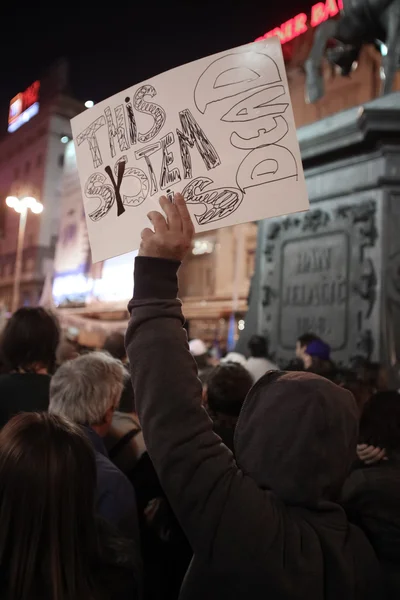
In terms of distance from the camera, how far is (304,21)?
88.3 feet

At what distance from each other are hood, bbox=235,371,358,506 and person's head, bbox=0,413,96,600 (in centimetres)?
45

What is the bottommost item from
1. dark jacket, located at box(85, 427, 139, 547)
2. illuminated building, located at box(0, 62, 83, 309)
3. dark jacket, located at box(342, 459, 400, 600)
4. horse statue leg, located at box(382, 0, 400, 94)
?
dark jacket, located at box(85, 427, 139, 547)

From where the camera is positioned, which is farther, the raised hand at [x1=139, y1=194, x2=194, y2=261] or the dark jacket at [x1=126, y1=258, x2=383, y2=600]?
the raised hand at [x1=139, y1=194, x2=194, y2=261]

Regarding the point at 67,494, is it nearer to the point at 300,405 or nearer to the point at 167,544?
the point at 300,405

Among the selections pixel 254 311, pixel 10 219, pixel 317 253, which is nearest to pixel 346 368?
pixel 317 253

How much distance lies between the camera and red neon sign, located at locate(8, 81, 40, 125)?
4975 cm

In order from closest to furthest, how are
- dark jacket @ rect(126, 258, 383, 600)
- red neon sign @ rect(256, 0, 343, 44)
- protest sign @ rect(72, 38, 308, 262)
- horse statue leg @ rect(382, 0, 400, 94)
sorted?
dark jacket @ rect(126, 258, 383, 600) → protest sign @ rect(72, 38, 308, 262) → horse statue leg @ rect(382, 0, 400, 94) → red neon sign @ rect(256, 0, 343, 44)

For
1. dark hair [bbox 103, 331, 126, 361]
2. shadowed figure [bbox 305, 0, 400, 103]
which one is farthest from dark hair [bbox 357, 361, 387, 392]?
shadowed figure [bbox 305, 0, 400, 103]

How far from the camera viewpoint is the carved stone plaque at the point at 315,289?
5.98 metres

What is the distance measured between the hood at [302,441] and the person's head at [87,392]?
1202 mm

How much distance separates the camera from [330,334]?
6.00 meters

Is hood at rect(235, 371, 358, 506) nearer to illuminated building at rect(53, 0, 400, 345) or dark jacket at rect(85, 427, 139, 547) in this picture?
dark jacket at rect(85, 427, 139, 547)

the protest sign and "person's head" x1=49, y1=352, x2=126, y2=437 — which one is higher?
the protest sign

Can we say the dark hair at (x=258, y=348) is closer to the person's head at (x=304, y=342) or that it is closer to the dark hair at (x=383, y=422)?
the person's head at (x=304, y=342)
